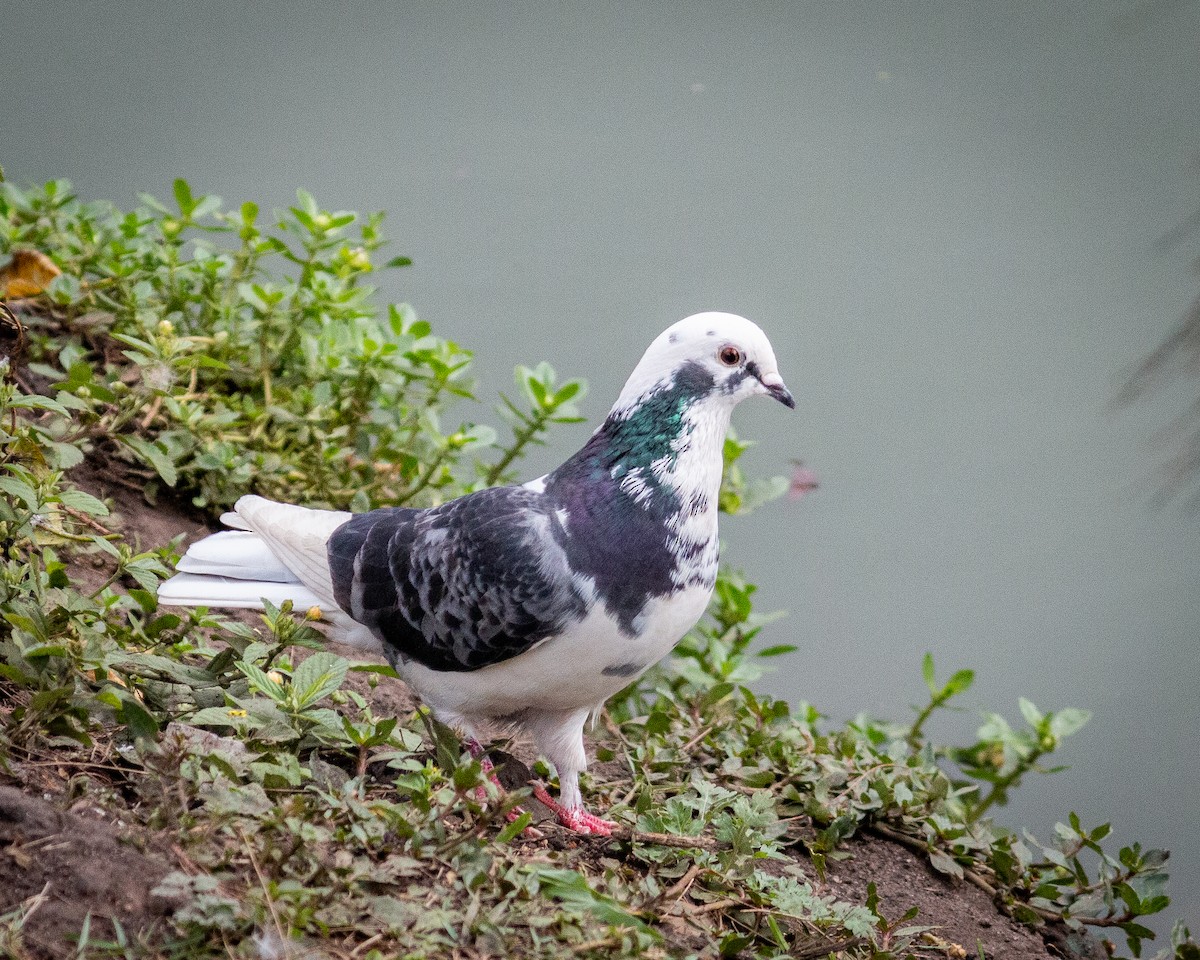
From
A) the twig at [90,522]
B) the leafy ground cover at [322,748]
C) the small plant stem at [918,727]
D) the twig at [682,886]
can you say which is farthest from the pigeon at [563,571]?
the small plant stem at [918,727]

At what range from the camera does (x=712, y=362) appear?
196cm

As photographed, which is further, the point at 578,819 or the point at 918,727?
the point at 918,727

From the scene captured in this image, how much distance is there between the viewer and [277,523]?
2.18 metres

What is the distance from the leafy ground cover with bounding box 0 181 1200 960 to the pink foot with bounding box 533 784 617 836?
0.03 meters

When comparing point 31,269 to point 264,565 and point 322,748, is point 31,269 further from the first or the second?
point 322,748

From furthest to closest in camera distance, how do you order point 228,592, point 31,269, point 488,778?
1. point 31,269
2. point 228,592
3. point 488,778

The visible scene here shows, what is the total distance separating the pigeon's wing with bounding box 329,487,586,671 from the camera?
1.89 m

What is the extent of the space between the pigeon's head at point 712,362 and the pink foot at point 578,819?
69 cm

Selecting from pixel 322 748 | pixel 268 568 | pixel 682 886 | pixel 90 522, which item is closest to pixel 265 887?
pixel 322 748

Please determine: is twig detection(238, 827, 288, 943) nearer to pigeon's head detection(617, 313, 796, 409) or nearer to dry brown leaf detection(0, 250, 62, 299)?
pigeon's head detection(617, 313, 796, 409)

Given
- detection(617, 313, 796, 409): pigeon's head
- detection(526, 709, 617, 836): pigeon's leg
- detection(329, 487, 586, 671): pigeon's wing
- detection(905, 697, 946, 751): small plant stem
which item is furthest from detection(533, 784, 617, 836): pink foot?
detection(905, 697, 946, 751): small plant stem

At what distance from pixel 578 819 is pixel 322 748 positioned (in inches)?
17.4

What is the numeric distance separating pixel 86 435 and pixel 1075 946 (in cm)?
215

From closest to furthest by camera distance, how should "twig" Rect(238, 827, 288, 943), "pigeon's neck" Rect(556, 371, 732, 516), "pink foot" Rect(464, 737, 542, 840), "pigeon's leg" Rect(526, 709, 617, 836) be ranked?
"twig" Rect(238, 827, 288, 943) < "pink foot" Rect(464, 737, 542, 840) < "pigeon's neck" Rect(556, 371, 732, 516) < "pigeon's leg" Rect(526, 709, 617, 836)
